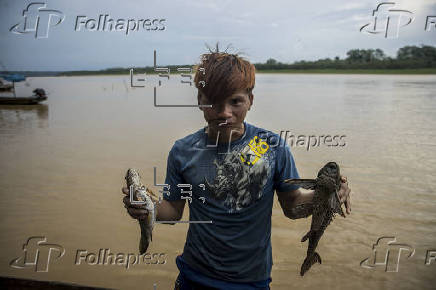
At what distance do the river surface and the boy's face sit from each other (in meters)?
0.16

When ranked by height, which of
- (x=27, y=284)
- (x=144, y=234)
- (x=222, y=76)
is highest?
(x=222, y=76)

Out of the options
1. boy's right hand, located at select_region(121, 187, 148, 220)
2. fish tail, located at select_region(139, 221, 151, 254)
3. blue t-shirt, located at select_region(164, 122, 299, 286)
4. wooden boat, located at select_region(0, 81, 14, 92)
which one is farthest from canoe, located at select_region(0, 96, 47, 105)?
blue t-shirt, located at select_region(164, 122, 299, 286)

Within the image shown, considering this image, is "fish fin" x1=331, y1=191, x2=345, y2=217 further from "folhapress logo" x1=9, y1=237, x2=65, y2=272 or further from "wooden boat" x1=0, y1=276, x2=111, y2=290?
"folhapress logo" x1=9, y1=237, x2=65, y2=272

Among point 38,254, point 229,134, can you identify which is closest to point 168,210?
point 229,134

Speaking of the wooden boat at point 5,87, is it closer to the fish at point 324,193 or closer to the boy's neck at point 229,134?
the boy's neck at point 229,134

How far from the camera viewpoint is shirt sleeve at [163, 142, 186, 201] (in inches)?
57.9

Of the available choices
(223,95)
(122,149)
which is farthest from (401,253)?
(122,149)

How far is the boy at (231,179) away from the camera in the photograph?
1390mm

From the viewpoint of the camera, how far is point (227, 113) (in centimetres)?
137

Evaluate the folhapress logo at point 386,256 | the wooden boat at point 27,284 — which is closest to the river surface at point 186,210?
the folhapress logo at point 386,256

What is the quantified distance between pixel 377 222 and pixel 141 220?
4.03 meters

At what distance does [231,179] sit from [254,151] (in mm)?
138

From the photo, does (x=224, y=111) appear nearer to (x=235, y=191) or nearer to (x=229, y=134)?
(x=229, y=134)

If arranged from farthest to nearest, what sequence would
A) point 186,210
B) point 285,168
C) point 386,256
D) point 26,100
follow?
point 26,100
point 186,210
point 386,256
point 285,168
